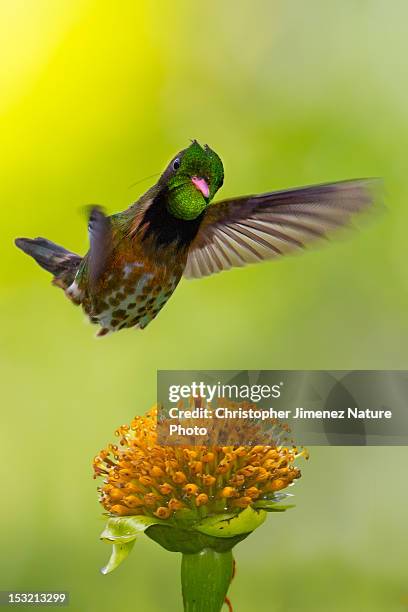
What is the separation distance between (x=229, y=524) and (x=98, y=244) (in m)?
0.37

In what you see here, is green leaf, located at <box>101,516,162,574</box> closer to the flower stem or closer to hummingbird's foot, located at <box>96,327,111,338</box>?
the flower stem

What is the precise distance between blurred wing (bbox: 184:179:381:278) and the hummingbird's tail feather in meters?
0.18

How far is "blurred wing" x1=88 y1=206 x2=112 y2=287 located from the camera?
0.83 m

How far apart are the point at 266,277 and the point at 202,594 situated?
71 cm

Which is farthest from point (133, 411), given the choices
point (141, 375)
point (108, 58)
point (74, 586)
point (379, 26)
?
point (379, 26)

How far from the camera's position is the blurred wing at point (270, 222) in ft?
2.87

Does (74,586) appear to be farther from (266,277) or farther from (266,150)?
(266,150)

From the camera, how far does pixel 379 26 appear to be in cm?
144

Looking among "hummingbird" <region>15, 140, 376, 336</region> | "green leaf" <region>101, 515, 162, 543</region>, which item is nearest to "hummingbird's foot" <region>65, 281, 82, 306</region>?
"hummingbird" <region>15, 140, 376, 336</region>

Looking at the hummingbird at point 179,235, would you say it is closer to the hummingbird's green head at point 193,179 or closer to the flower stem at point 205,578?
the hummingbird's green head at point 193,179

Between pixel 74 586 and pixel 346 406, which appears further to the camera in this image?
pixel 74 586

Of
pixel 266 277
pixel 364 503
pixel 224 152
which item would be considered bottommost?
pixel 364 503

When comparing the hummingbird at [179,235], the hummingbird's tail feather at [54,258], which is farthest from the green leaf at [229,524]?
the hummingbird's tail feather at [54,258]

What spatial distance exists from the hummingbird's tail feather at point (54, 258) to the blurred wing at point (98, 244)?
106mm
